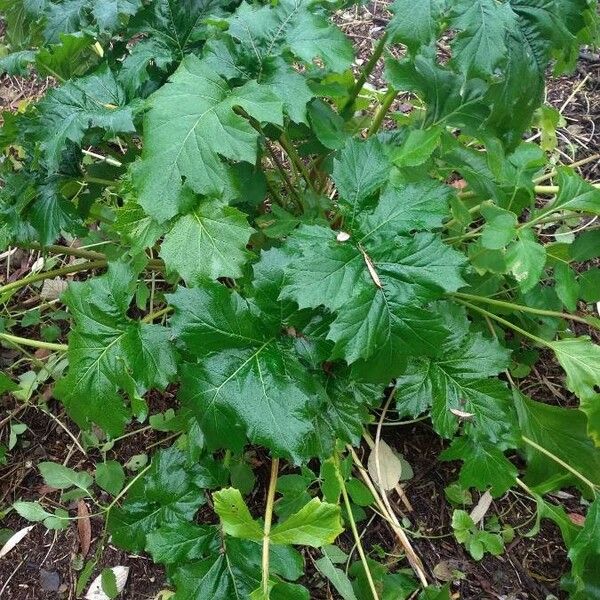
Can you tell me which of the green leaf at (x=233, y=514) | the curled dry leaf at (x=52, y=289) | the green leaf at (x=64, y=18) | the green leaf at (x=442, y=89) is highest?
the green leaf at (x=64, y=18)

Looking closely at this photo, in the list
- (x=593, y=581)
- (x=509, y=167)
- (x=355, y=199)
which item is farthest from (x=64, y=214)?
(x=593, y=581)

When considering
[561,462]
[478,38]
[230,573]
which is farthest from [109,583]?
[478,38]

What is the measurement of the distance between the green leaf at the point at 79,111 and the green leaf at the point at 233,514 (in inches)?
22.7

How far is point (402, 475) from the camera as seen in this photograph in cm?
141

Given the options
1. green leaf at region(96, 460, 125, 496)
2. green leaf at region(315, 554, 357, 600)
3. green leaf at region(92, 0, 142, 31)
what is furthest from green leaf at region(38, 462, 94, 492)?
green leaf at region(92, 0, 142, 31)

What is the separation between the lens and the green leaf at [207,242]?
40.8 inches

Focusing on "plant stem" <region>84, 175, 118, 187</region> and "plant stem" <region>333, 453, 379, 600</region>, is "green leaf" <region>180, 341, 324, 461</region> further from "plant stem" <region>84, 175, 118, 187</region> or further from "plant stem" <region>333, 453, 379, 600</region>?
"plant stem" <region>84, 175, 118, 187</region>

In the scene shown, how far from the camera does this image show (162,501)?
3.86ft

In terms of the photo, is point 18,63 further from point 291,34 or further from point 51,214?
point 291,34

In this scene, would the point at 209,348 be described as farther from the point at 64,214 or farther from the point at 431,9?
the point at 431,9

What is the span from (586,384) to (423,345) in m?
0.44

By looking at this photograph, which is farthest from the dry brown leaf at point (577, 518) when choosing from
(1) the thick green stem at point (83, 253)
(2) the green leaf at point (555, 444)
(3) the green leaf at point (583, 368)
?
(1) the thick green stem at point (83, 253)

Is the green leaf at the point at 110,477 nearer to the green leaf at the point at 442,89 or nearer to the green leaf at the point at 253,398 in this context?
the green leaf at the point at 253,398

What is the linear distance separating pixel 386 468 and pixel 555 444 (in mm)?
339
